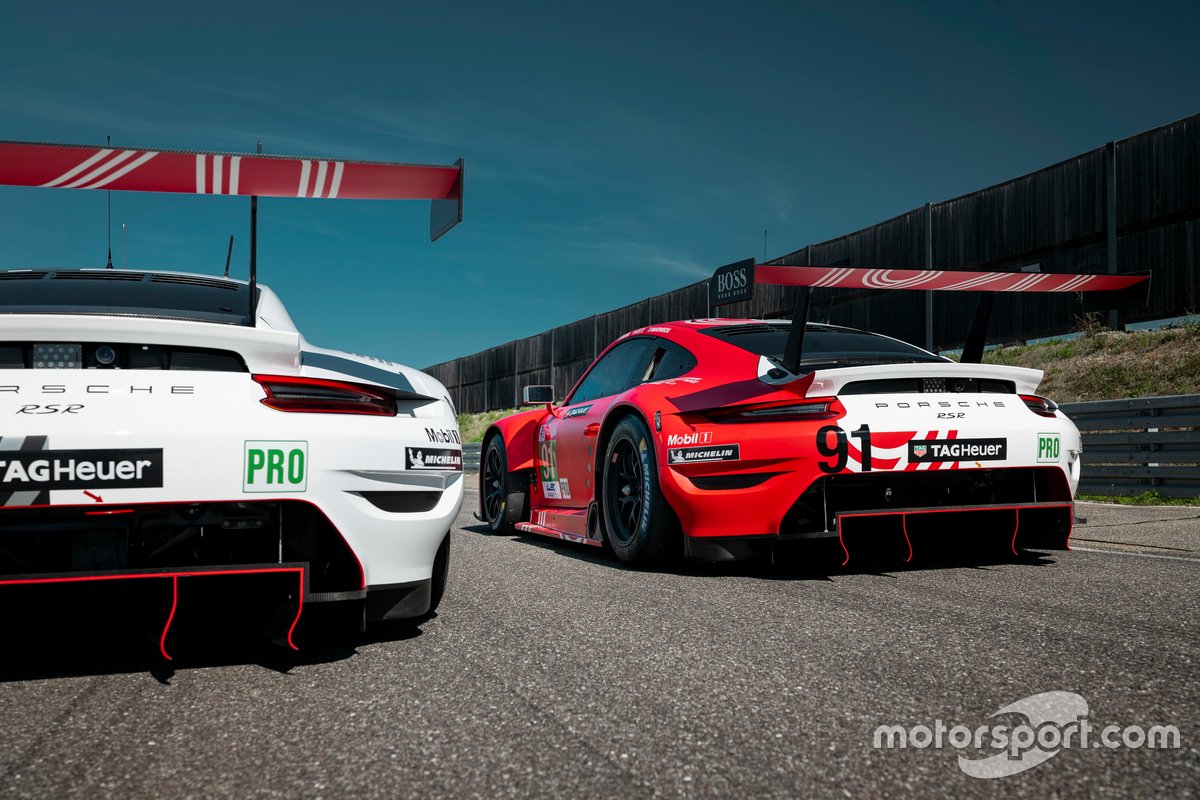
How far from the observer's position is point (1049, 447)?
4.17 m

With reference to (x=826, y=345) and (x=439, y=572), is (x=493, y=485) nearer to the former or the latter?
(x=826, y=345)

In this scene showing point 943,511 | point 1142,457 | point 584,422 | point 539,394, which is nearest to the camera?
point 943,511

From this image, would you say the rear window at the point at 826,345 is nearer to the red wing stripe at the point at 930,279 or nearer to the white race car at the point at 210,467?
the red wing stripe at the point at 930,279

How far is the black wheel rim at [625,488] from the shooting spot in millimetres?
4641

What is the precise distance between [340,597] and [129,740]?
702mm

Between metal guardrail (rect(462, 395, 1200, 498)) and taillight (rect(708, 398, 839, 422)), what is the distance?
5564 millimetres

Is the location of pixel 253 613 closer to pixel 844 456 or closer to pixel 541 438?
pixel 844 456

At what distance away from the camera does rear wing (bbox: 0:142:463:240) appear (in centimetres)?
313

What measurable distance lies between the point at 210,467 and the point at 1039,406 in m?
3.55

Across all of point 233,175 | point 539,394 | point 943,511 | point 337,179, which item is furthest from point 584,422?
point 233,175

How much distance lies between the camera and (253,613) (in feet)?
10.5

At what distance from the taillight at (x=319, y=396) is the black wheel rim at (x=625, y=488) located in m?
1.98

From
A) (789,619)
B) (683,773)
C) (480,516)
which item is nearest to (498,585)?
(789,619)

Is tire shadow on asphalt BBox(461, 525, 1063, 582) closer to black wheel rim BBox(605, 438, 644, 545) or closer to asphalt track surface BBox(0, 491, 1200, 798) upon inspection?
black wheel rim BBox(605, 438, 644, 545)
